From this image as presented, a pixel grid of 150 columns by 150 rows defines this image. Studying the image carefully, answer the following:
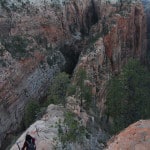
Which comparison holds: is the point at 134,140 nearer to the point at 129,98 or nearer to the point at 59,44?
the point at 129,98

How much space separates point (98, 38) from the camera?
76250mm

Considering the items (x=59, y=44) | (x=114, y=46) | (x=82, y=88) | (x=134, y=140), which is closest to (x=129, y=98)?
(x=82, y=88)

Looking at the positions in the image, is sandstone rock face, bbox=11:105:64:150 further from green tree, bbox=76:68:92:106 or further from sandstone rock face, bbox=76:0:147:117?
sandstone rock face, bbox=76:0:147:117

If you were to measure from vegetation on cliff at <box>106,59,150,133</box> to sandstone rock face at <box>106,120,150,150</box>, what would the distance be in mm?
16344

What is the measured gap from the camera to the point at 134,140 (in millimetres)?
27172

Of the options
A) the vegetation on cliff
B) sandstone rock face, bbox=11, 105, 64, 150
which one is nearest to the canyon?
the vegetation on cliff

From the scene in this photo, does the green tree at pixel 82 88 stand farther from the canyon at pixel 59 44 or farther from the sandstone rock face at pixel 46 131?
the sandstone rock face at pixel 46 131

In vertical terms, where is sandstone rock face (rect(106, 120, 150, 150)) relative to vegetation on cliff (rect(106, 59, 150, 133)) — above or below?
above

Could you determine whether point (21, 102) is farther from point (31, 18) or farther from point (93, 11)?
point (93, 11)

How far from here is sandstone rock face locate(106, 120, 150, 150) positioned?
26625 mm

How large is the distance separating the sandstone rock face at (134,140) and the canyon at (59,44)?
2689cm

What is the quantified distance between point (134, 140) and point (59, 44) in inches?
1986

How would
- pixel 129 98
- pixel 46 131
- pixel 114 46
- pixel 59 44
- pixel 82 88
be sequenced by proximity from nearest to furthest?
pixel 46 131 → pixel 129 98 → pixel 82 88 → pixel 59 44 → pixel 114 46

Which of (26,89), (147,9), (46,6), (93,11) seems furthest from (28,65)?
(147,9)
